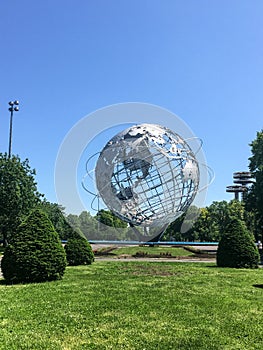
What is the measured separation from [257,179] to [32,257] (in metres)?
24.4

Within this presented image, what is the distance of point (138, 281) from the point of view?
435 inches

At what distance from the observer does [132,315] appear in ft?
21.5

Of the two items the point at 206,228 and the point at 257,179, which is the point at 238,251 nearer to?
Result: the point at 257,179

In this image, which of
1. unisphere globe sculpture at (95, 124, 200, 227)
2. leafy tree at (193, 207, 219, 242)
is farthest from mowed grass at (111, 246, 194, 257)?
leafy tree at (193, 207, 219, 242)

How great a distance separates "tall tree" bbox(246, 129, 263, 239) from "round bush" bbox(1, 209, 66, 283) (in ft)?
73.6

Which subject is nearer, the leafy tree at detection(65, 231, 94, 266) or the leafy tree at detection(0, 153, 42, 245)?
the leafy tree at detection(65, 231, 94, 266)

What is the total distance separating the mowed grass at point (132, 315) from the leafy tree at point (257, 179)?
20.6 meters

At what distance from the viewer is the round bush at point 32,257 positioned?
10797 millimetres

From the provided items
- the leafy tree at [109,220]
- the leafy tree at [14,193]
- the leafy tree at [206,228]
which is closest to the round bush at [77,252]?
the leafy tree at [14,193]

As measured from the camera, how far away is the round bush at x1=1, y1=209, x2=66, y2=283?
35.4ft

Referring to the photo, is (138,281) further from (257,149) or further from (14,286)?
(257,149)

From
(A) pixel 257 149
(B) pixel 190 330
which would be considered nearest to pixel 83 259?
(B) pixel 190 330

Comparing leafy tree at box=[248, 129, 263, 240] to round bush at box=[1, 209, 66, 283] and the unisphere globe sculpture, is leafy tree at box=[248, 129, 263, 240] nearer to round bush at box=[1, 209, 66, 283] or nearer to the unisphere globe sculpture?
the unisphere globe sculpture

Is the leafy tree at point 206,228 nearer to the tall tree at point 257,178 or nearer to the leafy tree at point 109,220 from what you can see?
the leafy tree at point 109,220
